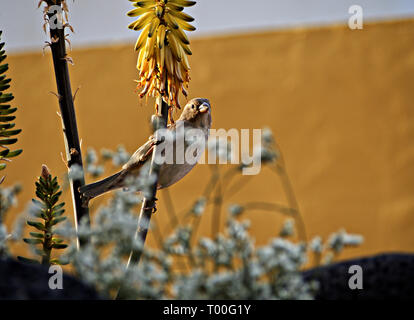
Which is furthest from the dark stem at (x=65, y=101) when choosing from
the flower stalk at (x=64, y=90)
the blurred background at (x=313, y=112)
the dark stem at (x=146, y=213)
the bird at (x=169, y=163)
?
the blurred background at (x=313, y=112)

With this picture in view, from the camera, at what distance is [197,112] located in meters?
1.67

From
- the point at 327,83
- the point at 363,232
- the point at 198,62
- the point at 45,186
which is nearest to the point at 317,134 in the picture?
the point at 327,83

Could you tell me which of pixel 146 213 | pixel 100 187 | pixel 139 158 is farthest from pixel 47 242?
pixel 139 158

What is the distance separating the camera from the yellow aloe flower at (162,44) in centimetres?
108

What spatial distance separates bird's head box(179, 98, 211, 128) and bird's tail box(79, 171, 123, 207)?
0.92ft

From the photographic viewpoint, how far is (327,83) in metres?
4.25

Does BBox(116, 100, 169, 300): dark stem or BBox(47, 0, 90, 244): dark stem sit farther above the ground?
BBox(47, 0, 90, 244): dark stem

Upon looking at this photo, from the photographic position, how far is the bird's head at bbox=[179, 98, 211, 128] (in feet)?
5.46

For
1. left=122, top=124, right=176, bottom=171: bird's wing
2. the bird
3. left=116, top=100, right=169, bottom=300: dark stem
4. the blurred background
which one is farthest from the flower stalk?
the blurred background

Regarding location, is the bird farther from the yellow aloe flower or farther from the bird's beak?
the yellow aloe flower

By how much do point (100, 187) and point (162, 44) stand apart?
475mm
